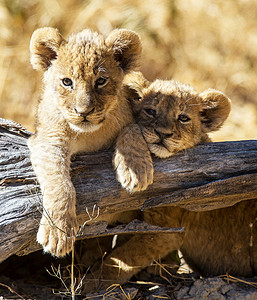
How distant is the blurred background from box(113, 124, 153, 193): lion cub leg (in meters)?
3.79

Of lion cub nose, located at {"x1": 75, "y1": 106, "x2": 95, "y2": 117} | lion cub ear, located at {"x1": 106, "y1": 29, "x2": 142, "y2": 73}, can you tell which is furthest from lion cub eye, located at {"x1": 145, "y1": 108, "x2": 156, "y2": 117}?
lion cub nose, located at {"x1": 75, "y1": 106, "x2": 95, "y2": 117}

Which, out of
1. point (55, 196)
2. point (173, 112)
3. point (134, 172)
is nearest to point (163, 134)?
point (173, 112)

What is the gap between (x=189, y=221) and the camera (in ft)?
12.6

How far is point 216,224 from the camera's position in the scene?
3842 millimetres

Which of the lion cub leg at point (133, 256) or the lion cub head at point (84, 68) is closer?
the lion cub head at point (84, 68)

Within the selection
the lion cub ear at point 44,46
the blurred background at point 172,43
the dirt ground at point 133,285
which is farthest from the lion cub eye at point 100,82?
the blurred background at point 172,43

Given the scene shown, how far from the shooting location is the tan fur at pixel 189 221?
3462 millimetres

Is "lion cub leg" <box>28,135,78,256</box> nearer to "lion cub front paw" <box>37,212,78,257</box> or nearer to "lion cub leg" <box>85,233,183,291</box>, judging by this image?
"lion cub front paw" <box>37,212,78,257</box>

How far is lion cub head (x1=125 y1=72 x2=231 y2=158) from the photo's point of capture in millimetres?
3230

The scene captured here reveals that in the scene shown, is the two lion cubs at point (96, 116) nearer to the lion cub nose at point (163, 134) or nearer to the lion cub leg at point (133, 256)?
the lion cub nose at point (163, 134)

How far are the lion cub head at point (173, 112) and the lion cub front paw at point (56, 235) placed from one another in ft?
2.91

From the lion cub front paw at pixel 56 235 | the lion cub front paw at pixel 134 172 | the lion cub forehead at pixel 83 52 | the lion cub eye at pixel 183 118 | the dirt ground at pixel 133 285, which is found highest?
the lion cub forehead at pixel 83 52

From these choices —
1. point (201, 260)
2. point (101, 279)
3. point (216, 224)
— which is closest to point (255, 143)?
point (216, 224)

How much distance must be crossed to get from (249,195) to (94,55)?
1566 millimetres
